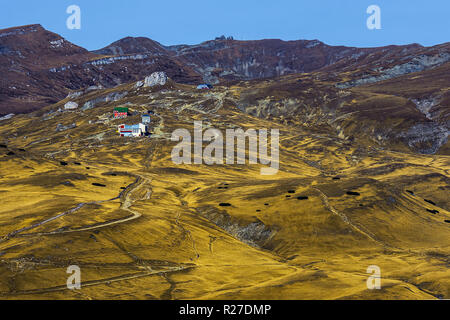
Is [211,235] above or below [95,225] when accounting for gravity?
below

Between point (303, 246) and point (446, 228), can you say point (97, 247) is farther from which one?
point (446, 228)

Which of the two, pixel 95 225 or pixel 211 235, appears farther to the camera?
pixel 211 235

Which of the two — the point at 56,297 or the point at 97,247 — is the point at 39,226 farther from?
the point at 56,297

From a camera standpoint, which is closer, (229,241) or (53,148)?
(229,241)

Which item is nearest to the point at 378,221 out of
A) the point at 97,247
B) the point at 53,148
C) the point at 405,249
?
the point at 405,249

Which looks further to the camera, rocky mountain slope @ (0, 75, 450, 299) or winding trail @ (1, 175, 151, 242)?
winding trail @ (1, 175, 151, 242)

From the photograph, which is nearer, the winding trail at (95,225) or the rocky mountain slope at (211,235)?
the rocky mountain slope at (211,235)

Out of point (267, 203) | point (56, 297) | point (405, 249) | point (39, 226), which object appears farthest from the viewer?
point (267, 203)

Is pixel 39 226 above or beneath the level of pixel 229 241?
above

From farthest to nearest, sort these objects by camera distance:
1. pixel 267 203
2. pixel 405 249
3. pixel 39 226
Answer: pixel 267 203
pixel 405 249
pixel 39 226
